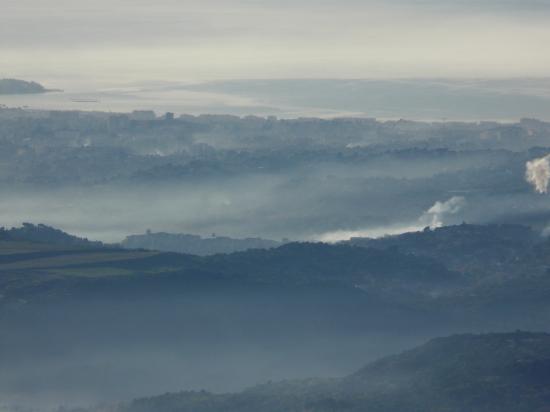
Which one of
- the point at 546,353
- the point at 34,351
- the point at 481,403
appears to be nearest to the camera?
the point at 481,403

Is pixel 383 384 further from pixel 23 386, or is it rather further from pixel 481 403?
pixel 23 386

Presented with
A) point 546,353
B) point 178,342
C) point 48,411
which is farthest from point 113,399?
point 546,353

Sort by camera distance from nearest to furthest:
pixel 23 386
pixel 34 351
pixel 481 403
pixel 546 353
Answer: pixel 481 403 < pixel 546 353 < pixel 23 386 < pixel 34 351

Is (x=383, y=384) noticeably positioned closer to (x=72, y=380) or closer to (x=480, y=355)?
(x=480, y=355)

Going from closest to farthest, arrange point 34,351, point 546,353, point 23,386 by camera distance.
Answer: point 546,353
point 23,386
point 34,351

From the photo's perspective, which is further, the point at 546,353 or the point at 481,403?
the point at 546,353

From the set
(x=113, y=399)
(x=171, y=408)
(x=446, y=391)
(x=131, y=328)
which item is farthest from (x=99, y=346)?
(x=446, y=391)
